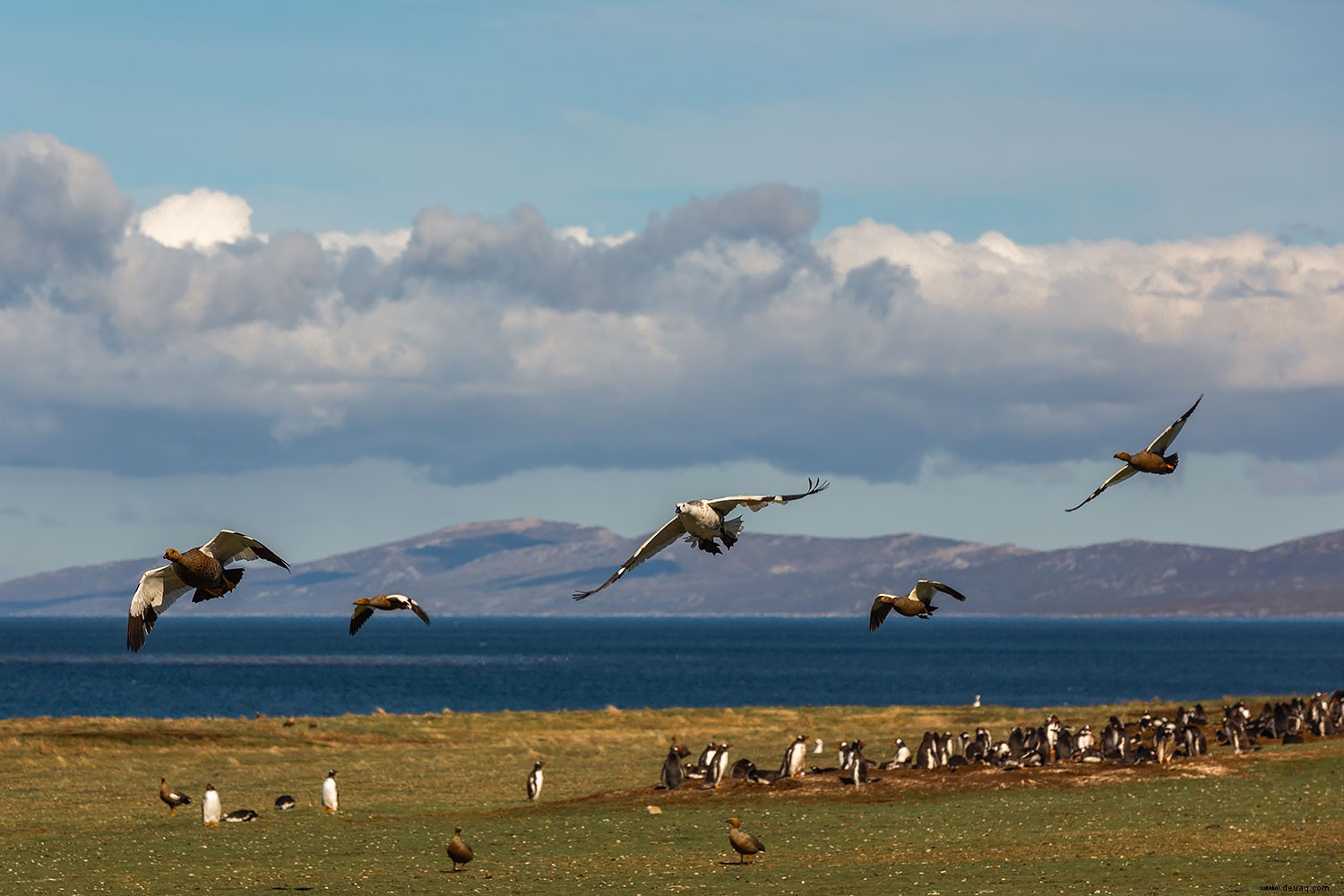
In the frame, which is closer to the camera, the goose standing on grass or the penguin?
the goose standing on grass

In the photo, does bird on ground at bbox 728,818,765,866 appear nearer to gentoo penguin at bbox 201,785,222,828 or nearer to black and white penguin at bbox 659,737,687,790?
black and white penguin at bbox 659,737,687,790

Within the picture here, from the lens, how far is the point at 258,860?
33.8 meters

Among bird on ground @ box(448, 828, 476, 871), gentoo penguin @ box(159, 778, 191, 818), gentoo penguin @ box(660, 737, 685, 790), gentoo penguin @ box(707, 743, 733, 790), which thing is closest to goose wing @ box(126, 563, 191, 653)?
bird on ground @ box(448, 828, 476, 871)

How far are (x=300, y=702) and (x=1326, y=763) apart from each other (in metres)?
114

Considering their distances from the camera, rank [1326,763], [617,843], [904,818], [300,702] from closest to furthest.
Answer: [617,843] < [904,818] < [1326,763] < [300,702]

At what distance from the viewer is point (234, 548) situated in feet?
71.7

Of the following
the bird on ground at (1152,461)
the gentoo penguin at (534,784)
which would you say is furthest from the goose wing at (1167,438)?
the gentoo penguin at (534,784)

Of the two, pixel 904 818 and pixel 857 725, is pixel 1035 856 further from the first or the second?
pixel 857 725

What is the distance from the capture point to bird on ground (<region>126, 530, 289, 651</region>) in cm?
2097

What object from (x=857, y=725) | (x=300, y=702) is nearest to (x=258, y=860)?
(x=857, y=725)

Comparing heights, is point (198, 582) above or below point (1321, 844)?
above

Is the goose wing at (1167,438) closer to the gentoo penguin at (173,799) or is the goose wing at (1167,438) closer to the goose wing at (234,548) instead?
the goose wing at (234,548)

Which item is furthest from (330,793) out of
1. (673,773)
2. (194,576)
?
(194,576)

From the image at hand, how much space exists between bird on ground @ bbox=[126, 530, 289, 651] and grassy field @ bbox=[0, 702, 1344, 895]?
9221 mm
